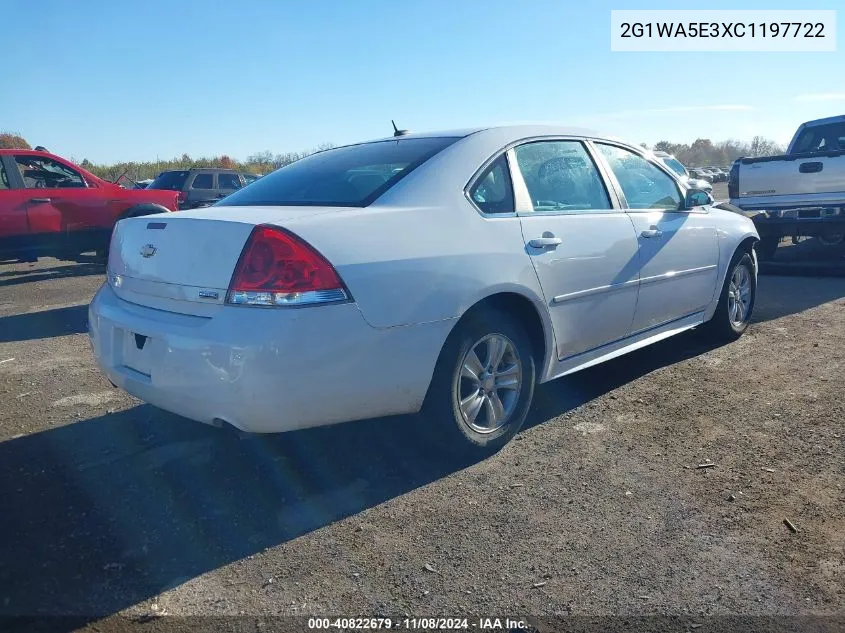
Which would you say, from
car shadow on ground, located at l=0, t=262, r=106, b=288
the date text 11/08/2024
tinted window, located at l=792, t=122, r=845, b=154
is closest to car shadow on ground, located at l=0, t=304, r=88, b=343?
car shadow on ground, located at l=0, t=262, r=106, b=288

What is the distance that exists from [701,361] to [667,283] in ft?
2.85

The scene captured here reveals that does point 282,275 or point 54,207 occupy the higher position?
point 54,207

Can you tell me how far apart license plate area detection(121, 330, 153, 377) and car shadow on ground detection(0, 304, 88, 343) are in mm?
3736

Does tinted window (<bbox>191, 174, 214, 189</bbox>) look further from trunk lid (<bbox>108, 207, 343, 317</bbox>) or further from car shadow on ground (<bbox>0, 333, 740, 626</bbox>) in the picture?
trunk lid (<bbox>108, 207, 343, 317</bbox>)

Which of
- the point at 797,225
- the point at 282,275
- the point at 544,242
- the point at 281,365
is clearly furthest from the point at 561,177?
the point at 797,225

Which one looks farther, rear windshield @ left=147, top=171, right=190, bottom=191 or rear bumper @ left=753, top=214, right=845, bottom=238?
rear windshield @ left=147, top=171, right=190, bottom=191

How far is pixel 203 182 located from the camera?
17922 mm

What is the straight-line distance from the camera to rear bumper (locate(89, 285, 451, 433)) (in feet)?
9.15

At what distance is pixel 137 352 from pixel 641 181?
3301mm

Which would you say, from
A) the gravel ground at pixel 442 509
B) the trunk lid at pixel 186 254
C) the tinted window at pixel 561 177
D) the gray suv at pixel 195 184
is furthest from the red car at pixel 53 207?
the tinted window at pixel 561 177

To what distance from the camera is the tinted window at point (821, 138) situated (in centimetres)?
1089

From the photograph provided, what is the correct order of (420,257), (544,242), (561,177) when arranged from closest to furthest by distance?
(420,257)
(544,242)
(561,177)

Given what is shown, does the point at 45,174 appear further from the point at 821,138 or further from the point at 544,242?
the point at 821,138

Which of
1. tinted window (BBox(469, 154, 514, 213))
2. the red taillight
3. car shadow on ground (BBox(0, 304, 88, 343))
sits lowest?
car shadow on ground (BBox(0, 304, 88, 343))
